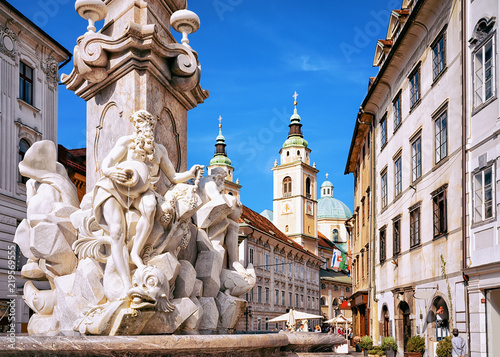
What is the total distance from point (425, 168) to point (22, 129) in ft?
54.0

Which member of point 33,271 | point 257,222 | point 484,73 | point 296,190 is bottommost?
point 33,271

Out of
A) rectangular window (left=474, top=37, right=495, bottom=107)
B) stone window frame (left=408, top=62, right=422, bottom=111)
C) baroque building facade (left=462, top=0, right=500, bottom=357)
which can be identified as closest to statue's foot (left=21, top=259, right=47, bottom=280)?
baroque building facade (left=462, top=0, right=500, bottom=357)

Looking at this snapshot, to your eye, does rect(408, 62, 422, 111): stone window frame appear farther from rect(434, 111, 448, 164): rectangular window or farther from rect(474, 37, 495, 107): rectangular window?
rect(474, 37, 495, 107): rectangular window

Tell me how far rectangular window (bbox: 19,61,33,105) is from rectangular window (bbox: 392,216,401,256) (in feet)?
54.3

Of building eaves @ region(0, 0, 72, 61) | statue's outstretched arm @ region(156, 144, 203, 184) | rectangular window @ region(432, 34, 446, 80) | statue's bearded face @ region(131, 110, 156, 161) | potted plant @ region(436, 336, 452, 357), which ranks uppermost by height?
building eaves @ region(0, 0, 72, 61)

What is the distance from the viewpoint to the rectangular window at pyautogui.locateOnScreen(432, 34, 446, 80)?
20.5 m

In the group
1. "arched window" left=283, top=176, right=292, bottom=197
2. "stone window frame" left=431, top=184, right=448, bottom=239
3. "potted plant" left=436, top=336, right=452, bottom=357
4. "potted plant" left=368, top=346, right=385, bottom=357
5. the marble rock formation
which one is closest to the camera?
the marble rock formation

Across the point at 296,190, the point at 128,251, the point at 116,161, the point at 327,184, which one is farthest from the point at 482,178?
the point at 327,184

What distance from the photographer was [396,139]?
2700 centimetres

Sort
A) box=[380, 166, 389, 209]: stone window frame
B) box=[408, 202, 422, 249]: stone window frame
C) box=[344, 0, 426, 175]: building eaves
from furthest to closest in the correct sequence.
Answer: box=[380, 166, 389, 209]: stone window frame, box=[408, 202, 422, 249]: stone window frame, box=[344, 0, 426, 175]: building eaves

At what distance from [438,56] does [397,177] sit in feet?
22.4

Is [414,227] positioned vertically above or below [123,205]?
above

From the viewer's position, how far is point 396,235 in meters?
26.7

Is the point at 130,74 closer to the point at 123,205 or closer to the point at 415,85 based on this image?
the point at 123,205
